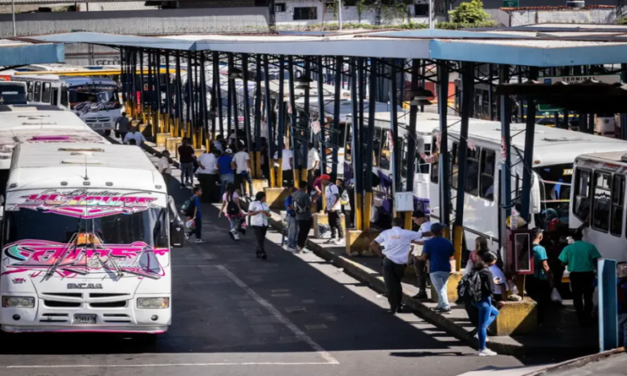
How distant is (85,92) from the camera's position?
55.3 m

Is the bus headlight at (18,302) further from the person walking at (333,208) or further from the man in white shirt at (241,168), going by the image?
the man in white shirt at (241,168)

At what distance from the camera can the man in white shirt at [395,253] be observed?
715 inches

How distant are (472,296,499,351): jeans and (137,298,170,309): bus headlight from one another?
4082 millimetres

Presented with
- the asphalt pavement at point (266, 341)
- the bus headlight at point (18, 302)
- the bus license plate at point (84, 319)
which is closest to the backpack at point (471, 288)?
the asphalt pavement at point (266, 341)

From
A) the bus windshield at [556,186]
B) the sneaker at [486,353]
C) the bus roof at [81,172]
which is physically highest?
the bus roof at [81,172]

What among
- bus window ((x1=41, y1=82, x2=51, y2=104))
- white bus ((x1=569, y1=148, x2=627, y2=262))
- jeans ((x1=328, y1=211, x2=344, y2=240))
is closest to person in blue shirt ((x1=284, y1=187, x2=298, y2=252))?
jeans ((x1=328, y1=211, x2=344, y2=240))

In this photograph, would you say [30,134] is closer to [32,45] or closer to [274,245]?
[32,45]

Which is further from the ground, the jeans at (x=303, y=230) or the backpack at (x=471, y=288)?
the backpack at (x=471, y=288)

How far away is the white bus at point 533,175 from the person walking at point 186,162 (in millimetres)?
12010

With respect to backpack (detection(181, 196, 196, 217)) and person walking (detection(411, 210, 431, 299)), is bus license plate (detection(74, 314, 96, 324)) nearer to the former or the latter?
person walking (detection(411, 210, 431, 299))

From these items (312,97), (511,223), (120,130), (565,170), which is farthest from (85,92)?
(511,223)

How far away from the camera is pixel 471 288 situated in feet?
51.1

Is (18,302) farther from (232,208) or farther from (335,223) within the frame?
(335,223)

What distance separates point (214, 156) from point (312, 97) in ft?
31.1
